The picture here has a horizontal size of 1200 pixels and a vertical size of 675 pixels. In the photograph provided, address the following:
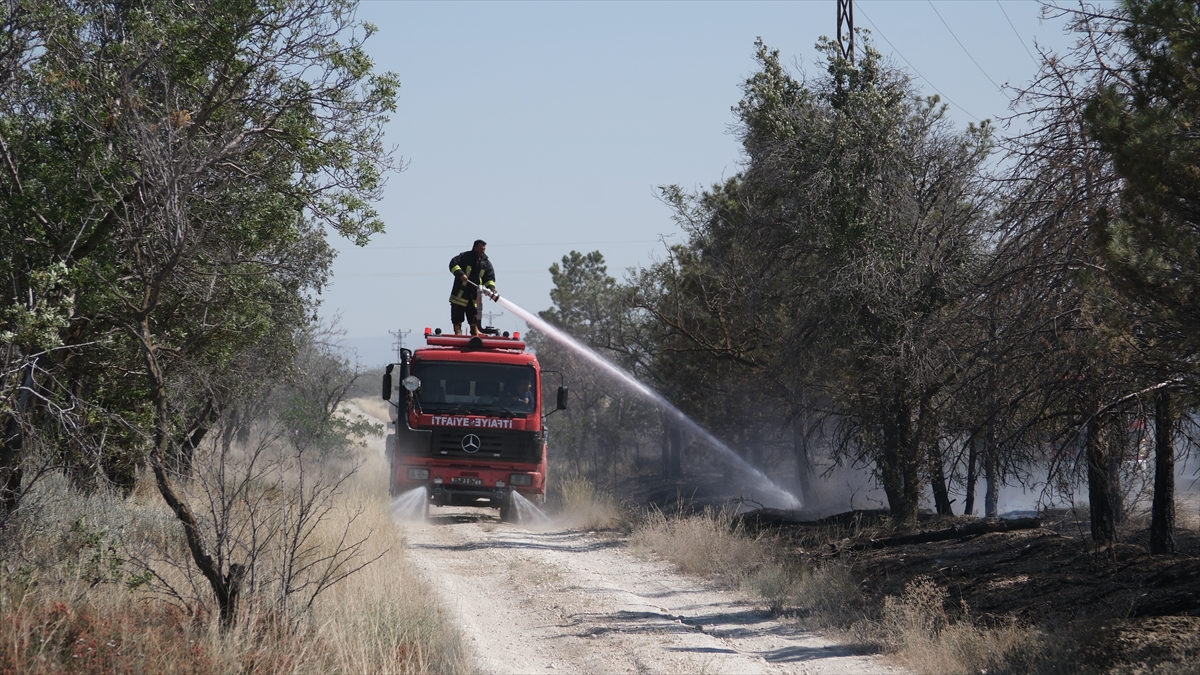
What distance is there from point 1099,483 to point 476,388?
9877 mm

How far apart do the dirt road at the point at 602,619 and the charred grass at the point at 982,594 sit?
0.46 meters

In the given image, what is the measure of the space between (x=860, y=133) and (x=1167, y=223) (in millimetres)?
7315

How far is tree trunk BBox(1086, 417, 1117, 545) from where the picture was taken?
27.3 feet

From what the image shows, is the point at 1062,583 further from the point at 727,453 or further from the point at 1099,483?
the point at 727,453

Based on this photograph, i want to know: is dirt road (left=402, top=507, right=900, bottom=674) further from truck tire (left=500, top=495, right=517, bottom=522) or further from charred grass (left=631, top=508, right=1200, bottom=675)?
truck tire (left=500, top=495, right=517, bottom=522)

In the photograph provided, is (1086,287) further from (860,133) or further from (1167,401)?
(860,133)

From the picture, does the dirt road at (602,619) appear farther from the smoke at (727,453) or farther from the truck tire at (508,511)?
the smoke at (727,453)

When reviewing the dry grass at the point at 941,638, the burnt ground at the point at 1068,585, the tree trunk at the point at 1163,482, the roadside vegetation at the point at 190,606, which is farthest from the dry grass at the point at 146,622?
the tree trunk at the point at 1163,482

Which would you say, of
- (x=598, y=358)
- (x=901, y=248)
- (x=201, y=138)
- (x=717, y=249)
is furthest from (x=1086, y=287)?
(x=598, y=358)

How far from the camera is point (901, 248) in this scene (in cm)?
1325

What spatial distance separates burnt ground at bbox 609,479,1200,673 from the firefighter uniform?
6.23 m

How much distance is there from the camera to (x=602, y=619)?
9.52 m

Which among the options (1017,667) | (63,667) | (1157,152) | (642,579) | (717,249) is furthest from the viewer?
(717,249)

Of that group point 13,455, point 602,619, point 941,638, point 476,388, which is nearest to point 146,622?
point 13,455
